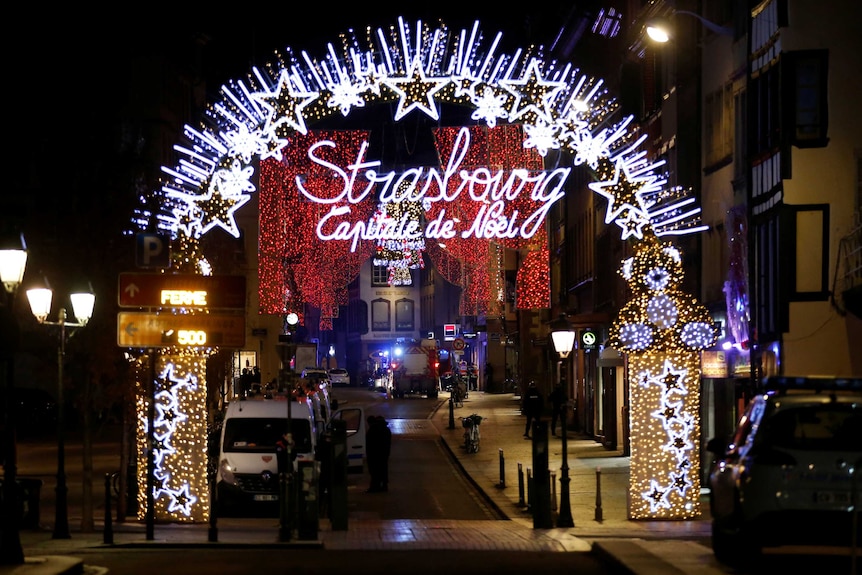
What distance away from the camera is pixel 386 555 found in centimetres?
1773

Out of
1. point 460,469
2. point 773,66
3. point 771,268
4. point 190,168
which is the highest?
point 773,66

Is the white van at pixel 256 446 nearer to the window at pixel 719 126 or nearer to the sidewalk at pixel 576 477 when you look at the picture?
the sidewalk at pixel 576 477

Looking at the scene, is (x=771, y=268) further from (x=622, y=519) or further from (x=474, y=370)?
(x=474, y=370)

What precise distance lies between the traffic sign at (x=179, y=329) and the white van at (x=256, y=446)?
4775mm

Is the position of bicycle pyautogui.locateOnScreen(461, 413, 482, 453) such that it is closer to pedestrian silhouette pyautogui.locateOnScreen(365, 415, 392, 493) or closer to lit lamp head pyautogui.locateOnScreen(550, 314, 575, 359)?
pedestrian silhouette pyautogui.locateOnScreen(365, 415, 392, 493)

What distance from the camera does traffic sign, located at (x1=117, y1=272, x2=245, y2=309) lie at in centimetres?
2067

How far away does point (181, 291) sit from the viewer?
20.9 meters

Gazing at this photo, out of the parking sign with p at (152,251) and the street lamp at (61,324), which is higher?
the parking sign with p at (152,251)

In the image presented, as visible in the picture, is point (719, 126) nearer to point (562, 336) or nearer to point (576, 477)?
point (562, 336)

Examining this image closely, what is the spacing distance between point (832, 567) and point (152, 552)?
346 inches

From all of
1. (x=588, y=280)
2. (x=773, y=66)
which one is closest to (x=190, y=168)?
(x=773, y=66)

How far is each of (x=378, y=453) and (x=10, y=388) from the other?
15348 millimetres

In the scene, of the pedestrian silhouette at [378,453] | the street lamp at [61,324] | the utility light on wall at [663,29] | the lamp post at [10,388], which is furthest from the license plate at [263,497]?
the utility light on wall at [663,29]

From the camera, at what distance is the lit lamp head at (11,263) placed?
16.7 meters
